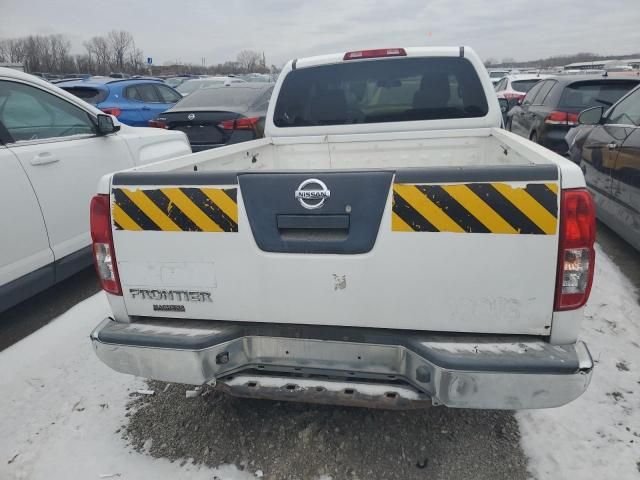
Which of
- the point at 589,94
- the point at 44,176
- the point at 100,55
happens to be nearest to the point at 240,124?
the point at 44,176

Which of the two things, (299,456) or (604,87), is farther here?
(604,87)

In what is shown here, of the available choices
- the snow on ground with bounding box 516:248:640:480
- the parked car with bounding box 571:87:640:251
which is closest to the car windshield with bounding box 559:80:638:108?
the parked car with bounding box 571:87:640:251

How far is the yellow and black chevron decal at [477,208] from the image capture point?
1.78 meters

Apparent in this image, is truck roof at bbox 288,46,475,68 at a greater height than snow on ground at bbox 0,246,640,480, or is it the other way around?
truck roof at bbox 288,46,475,68

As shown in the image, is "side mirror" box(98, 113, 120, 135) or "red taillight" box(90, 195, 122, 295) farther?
"side mirror" box(98, 113, 120, 135)

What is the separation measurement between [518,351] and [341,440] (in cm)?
107

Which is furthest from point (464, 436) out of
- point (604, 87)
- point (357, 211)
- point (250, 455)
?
point (604, 87)

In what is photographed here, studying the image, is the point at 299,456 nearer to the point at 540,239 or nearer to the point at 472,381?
the point at 472,381

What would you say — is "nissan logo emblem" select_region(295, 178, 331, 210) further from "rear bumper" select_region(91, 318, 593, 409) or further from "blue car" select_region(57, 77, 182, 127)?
"blue car" select_region(57, 77, 182, 127)

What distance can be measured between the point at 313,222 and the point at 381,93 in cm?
212

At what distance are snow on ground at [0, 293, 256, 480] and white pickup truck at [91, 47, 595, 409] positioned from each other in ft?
1.78

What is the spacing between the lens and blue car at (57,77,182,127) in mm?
9977

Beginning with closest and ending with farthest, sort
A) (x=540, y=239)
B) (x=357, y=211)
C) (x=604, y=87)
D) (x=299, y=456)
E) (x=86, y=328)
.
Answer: (x=540, y=239) < (x=357, y=211) < (x=299, y=456) < (x=86, y=328) < (x=604, y=87)

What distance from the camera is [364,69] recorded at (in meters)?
3.68
